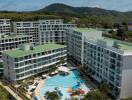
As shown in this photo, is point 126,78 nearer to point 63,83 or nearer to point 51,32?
point 63,83

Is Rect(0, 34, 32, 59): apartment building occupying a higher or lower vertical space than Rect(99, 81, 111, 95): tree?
higher

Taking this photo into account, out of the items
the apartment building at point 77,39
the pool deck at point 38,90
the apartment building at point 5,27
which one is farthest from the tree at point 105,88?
the apartment building at point 5,27

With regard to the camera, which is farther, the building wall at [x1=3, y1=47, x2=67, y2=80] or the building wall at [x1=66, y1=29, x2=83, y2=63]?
the building wall at [x1=66, y1=29, x2=83, y2=63]

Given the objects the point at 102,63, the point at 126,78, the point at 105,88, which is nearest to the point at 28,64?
the point at 102,63

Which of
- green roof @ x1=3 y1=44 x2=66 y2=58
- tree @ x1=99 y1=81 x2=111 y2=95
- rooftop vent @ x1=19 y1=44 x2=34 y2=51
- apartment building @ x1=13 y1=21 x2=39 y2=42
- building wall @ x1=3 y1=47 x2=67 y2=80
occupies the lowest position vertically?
tree @ x1=99 y1=81 x2=111 y2=95

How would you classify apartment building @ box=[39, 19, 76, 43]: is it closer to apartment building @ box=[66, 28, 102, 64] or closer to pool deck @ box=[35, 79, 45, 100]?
apartment building @ box=[66, 28, 102, 64]

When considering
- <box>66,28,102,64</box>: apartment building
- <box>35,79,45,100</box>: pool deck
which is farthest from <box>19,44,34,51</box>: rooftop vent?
<box>66,28,102,64</box>: apartment building

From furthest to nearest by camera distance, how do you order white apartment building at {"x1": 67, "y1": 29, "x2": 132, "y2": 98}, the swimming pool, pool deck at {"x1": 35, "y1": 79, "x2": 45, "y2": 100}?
the swimming pool < pool deck at {"x1": 35, "y1": 79, "x2": 45, "y2": 100} < white apartment building at {"x1": 67, "y1": 29, "x2": 132, "y2": 98}
